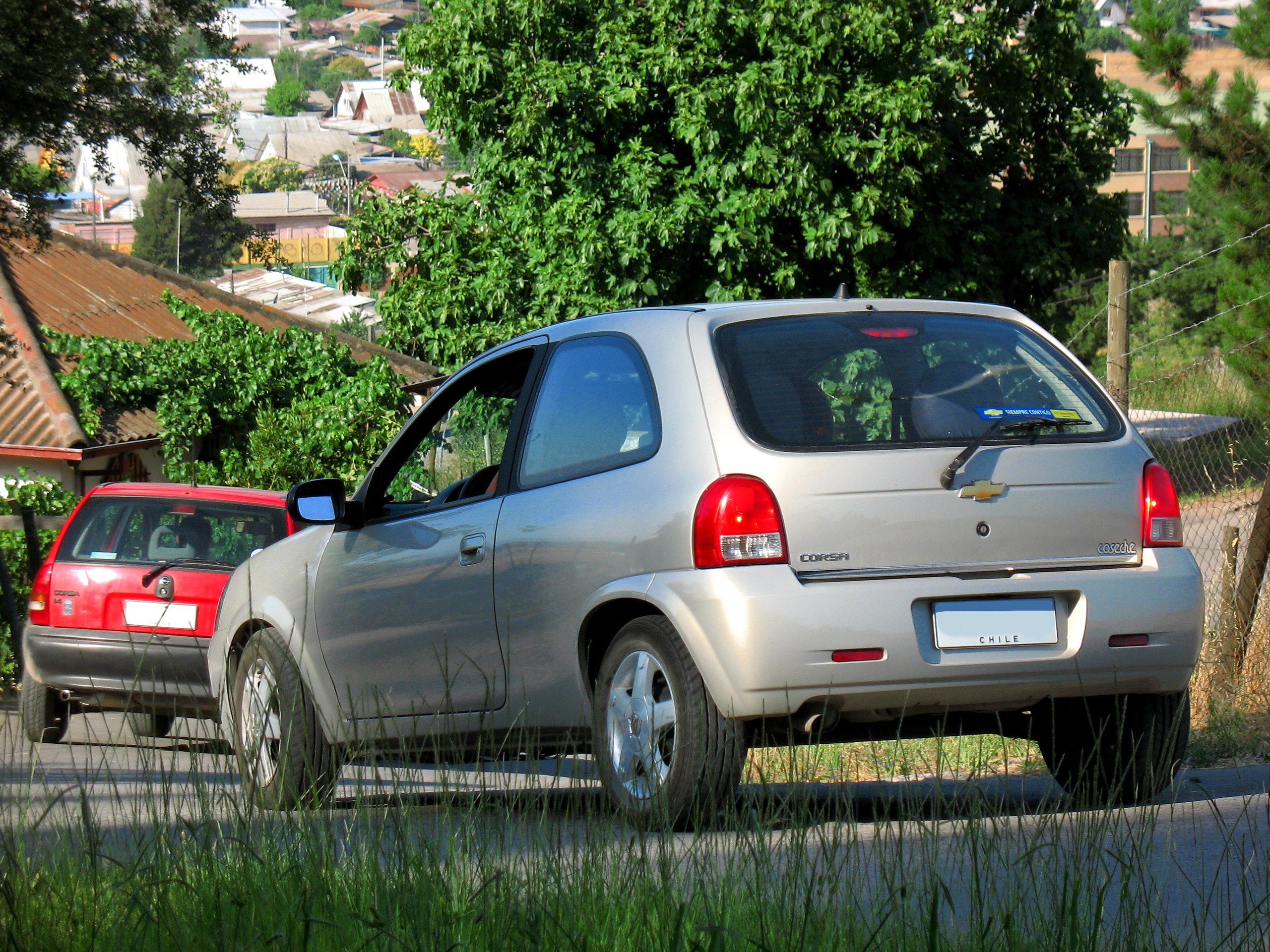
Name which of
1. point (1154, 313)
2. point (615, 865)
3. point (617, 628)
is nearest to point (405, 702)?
point (617, 628)

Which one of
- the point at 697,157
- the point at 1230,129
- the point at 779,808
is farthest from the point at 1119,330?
the point at 1230,129

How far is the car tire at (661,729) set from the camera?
4.69 metres

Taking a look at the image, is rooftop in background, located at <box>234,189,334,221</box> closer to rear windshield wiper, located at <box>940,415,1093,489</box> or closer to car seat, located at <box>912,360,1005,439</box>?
car seat, located at <box>912,360,1005,439</box>

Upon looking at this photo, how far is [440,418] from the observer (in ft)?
20.8

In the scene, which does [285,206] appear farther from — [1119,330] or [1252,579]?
[1252,579]

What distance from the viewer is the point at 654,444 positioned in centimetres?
497

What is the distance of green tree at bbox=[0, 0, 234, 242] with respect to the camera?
11641mm

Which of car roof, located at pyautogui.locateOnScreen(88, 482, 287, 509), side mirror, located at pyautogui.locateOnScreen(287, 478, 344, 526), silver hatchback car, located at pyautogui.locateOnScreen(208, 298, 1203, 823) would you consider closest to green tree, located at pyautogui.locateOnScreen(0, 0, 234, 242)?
car roof, located at pyautogui.locateOnScreen(88, 482, 287, 509)

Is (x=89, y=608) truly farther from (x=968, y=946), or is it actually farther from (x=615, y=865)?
(x=968, y=946)

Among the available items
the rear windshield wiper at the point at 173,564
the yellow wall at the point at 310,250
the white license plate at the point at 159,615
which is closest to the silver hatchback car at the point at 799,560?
the white license plate at the point at 159,615

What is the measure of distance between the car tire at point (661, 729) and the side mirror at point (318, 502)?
1.73m

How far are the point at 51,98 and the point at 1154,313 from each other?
60.9 meters

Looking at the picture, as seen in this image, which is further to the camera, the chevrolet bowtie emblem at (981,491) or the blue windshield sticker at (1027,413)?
the blue windshield sticker at (1027,413)

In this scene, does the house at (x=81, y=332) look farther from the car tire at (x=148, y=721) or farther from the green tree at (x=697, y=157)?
the car tire at (x=148, y=721)
